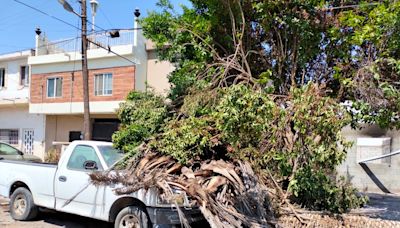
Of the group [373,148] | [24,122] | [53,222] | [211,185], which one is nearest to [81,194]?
[53,222]

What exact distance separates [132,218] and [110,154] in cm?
162

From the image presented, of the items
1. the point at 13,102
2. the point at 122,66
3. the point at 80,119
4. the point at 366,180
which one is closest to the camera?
the point at 366,180

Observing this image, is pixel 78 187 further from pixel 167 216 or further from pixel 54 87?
pixel 54 87

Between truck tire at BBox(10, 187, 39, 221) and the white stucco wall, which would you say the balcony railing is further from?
truck tire at BBox(10, 187, 39, 221)

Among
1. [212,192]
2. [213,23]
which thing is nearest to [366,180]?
[213,23]

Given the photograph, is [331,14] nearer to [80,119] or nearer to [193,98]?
[193,98]

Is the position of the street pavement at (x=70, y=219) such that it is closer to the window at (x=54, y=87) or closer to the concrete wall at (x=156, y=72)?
the concrete wall at (x=156, y=72)

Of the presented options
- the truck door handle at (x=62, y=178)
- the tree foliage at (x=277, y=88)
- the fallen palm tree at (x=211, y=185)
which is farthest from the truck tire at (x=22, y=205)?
the fallen palm tree at (x=211, y=185)

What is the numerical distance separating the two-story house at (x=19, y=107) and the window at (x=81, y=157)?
20.2 m

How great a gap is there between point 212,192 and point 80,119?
69.0 ft

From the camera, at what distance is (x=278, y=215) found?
695 cm

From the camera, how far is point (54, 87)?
25969 millimetres

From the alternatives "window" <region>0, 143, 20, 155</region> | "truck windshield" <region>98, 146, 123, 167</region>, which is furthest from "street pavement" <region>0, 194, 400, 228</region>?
"window" <region>0, 143, 20, 155</region>

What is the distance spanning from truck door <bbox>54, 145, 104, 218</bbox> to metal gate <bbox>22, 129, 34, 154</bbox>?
21149 mm
